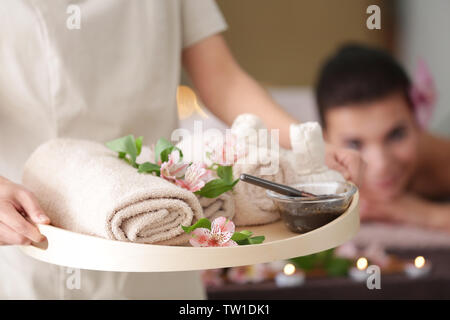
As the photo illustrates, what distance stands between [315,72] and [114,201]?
197 cm

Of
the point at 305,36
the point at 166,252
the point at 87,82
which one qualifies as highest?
the point at 305,36

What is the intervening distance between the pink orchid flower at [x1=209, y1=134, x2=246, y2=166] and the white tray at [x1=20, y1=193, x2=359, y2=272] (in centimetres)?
9

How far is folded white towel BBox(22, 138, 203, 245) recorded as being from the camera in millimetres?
427

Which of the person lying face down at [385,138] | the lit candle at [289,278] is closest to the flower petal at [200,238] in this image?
the lit candle at [289,278]

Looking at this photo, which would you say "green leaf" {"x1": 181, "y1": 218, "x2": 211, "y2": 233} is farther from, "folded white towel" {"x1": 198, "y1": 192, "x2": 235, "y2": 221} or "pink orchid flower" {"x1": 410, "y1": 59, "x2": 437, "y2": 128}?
"pink orchid flower" {"x1": 410, "y1": 59, "x2": 437, "y2": 128}

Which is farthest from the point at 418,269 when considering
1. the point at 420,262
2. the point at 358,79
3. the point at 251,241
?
the point at 251,241

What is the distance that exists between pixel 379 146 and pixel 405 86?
0.82 ft

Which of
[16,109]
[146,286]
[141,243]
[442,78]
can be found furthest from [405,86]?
[141,243]

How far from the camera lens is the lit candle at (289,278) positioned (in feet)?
3.59

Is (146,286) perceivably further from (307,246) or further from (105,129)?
(307,246)

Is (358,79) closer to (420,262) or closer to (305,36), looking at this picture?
(420,262)

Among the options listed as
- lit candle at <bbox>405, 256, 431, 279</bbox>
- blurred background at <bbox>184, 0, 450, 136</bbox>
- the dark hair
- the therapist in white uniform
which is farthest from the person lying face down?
the therapist in white uniform

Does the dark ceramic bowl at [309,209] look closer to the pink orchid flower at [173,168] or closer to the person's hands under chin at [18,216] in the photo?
the pink orchid flower at [173,168]

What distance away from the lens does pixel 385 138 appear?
148 cm
